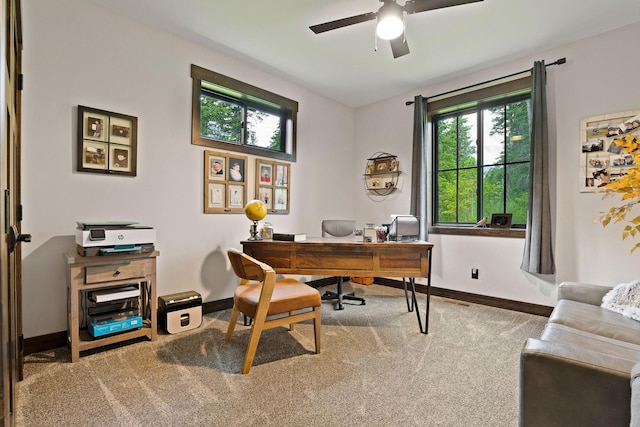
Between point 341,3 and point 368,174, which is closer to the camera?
point 341,3

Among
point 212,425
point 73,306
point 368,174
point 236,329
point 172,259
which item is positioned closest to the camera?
point 212,425

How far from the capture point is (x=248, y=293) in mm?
2219

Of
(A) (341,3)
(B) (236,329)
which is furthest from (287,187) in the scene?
(A) (341,3)

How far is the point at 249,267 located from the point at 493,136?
304 cm

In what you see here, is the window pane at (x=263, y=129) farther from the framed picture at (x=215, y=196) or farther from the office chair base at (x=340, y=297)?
the office chair base at (x=340, y=297)

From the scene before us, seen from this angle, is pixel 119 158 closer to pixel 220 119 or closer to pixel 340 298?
pixel 220 119

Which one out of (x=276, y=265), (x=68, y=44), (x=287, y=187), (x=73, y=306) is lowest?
(x=73, y=306)

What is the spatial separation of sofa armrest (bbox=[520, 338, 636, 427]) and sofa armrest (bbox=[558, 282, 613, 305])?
1.09 metres

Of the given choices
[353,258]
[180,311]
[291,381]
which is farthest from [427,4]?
[180,311]

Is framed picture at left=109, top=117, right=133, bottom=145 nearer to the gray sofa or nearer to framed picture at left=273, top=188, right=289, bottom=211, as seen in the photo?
framed picture at left=273, top=188, right=289, bottom=211

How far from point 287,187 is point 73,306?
7.67ft

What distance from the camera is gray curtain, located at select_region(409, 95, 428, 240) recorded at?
382 cm

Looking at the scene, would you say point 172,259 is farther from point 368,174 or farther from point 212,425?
point 368,174

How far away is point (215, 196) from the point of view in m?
3.19
